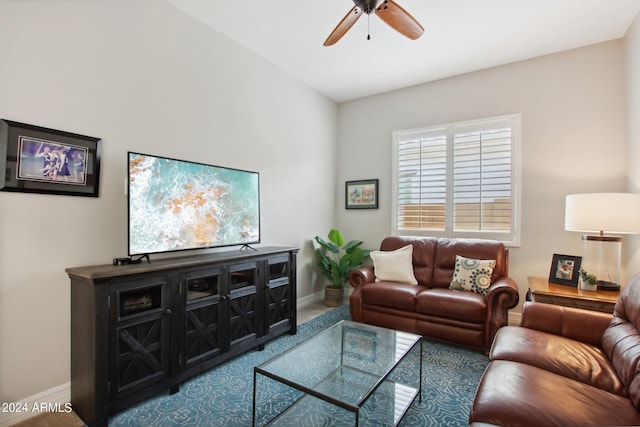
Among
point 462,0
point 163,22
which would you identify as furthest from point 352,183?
point 163,22

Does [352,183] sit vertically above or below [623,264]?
above

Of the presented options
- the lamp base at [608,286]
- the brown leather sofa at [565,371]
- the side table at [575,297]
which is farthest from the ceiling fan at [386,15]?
the lamp base at [608,286]

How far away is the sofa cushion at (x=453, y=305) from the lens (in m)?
2.79

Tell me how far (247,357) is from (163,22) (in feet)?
9.64

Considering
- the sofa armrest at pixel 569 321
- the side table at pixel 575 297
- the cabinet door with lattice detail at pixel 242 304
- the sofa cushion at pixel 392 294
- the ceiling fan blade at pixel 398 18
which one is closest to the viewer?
the sofa armrest at pixel 569 321

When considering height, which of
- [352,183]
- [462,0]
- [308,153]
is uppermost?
[462,0]

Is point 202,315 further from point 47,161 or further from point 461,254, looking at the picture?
point 461,254

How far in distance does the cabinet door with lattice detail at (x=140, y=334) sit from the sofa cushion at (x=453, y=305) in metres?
2.22

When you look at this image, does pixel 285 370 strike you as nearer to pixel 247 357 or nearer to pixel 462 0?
pixel 247 357

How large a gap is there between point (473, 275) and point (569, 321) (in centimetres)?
118

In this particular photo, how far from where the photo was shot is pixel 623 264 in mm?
3113

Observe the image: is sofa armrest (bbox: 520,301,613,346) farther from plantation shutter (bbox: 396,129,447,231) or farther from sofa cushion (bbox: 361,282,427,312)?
plantation shutter (bbox: 396,129,447,231)

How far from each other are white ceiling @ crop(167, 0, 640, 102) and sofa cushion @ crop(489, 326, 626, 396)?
261cm

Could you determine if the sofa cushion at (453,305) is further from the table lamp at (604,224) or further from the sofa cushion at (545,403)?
the sofa cushion at (545,403)
